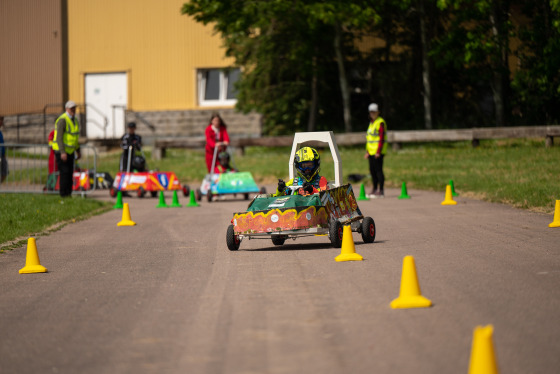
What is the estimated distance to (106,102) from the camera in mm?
47969

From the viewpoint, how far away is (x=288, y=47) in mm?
41344

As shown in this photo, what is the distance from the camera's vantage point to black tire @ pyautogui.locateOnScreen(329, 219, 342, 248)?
12586 millimetres

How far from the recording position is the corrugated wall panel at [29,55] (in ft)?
157

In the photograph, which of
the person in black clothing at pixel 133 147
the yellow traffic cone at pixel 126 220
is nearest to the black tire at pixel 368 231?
the yellow traffic cone at pixel 126 220

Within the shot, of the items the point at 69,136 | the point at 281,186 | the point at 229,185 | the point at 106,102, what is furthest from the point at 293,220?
the point at 106,102

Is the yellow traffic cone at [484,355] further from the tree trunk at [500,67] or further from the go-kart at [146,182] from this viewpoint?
the tree trunk at [500,67]

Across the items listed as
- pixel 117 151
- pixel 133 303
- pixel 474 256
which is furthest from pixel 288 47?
pixel 133 303

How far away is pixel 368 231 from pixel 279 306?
16.7ft

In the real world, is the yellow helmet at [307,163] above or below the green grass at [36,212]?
above

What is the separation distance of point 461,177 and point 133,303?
18454mm

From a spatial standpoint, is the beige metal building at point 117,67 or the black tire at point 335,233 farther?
the beige metal building at point 117,67

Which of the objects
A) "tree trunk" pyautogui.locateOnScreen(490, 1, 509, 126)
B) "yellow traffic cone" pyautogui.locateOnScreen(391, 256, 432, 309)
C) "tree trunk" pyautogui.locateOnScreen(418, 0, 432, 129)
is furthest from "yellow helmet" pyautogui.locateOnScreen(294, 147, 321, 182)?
"tree trunk" pyautogui.locateOnScreen(418, 0, 432, 129)

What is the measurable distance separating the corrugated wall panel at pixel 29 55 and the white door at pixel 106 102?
1432 mm

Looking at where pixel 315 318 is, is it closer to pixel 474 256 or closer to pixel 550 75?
pixel 474 256
